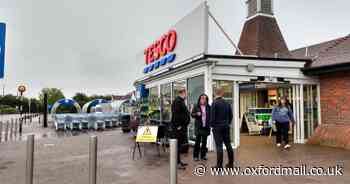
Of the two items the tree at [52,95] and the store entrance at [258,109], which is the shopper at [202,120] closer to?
the store entrance at [258,109]

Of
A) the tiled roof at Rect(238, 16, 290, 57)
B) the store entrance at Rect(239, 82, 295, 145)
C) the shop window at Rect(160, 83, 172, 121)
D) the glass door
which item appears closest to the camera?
the glass door

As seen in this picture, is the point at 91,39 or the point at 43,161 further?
the point at 91,39

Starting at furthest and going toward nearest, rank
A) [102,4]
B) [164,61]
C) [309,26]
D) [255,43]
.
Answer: [309,26], [255,43], [102,4], [164,61]

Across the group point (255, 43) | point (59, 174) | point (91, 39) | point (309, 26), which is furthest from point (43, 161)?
point (309, 26)

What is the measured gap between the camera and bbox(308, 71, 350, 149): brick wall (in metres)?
9.00

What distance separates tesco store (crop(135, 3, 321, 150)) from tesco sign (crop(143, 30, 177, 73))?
4 centimetres

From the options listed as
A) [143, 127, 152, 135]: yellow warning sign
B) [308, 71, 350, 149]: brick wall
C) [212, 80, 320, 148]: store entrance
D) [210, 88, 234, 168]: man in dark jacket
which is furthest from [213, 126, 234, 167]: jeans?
[308, 71, 350, 149]: brick wall

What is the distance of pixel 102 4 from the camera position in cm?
1438

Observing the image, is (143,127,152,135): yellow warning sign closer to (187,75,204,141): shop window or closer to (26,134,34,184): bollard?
(187,75,204,141): shop window

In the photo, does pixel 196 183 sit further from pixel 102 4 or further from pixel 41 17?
pixel 41 17

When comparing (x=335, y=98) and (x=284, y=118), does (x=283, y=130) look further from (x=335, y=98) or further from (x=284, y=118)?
(x=335, y=98)

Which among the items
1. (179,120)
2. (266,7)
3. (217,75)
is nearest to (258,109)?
(217,75)

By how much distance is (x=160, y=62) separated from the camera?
13.0 metres

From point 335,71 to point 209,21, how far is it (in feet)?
14.9
